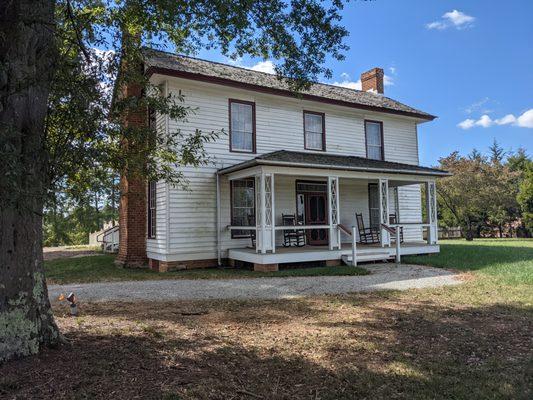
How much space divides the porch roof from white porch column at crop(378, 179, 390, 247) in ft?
1.86

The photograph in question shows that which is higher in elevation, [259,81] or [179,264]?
[259,81]

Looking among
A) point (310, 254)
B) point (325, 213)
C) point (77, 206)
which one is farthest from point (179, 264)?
point (77, 206)

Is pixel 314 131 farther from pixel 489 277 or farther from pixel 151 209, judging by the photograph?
pixel 489 277

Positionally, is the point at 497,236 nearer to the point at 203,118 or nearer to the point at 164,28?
the point at 203,118

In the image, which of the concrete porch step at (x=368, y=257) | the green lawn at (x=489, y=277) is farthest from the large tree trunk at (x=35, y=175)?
the concrete porch step at (x=368, y=257)

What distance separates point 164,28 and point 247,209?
7724 millimetres

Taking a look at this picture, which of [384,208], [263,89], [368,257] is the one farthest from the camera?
[384,208]

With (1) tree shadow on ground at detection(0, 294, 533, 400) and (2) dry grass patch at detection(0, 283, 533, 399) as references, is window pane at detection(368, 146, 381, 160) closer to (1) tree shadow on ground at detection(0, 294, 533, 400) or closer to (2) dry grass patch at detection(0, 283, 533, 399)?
(2) dry grass patch at detection(0, 283, 533, 399)

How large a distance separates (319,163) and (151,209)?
5.86m

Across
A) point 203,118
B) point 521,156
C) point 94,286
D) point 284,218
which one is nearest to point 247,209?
point 284,218

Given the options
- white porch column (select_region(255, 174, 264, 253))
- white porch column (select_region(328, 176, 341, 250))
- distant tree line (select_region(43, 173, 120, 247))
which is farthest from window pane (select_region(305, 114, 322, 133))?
distant tree line (select_region(43, 173, 120, 247))

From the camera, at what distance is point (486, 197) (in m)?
30.0

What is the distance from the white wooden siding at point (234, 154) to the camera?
43.2 ft

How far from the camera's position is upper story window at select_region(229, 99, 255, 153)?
14.4 m
